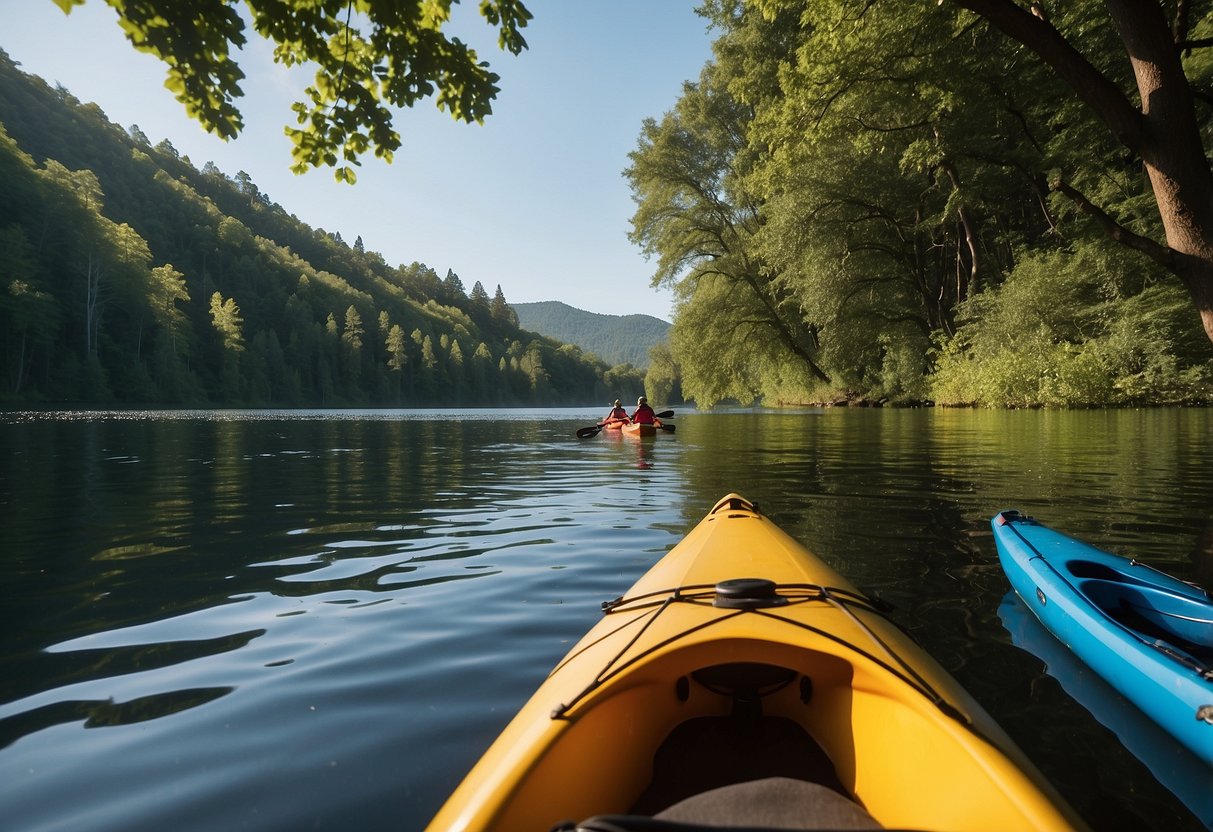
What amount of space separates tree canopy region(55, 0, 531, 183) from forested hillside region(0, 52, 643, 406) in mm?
58148

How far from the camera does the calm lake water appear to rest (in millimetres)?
2541

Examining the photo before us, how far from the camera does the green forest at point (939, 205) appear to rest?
24.5 feet

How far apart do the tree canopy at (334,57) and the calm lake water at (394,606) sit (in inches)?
123

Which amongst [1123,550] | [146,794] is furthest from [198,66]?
[1123,550]

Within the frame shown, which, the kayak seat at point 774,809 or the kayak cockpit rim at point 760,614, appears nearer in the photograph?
the kayak seat at point 774,809

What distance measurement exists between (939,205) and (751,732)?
30881 millimetres

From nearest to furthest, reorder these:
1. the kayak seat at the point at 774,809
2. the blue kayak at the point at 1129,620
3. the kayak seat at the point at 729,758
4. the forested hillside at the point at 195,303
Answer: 1. the kayak seat at the point at 774,809
2. the kayak seat at the point at 729,758
3. the blue kayak at the point at 1129,620
4. the forested hillside at the point at 195,303

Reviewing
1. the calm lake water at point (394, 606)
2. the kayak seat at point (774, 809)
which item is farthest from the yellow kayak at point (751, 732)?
the calm lake water at point (394, 606)

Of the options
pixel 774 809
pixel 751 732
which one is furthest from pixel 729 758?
pixel 774 809

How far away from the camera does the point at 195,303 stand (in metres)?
91.2

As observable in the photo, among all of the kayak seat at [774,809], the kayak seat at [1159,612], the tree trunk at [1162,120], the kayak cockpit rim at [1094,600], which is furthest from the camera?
the tree trunk at [1162,120]

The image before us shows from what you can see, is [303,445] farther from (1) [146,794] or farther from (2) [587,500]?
(1) [146,794]

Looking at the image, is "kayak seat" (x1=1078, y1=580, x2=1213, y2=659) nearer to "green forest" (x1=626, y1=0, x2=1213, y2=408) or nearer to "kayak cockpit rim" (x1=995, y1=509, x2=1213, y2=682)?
"kayak cockpit rim" (x1=995, y1=509, x2=1213, y2=682)

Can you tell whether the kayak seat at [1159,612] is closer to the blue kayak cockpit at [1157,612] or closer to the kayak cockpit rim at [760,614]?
the blue kayak cockpit at [1157,612]
